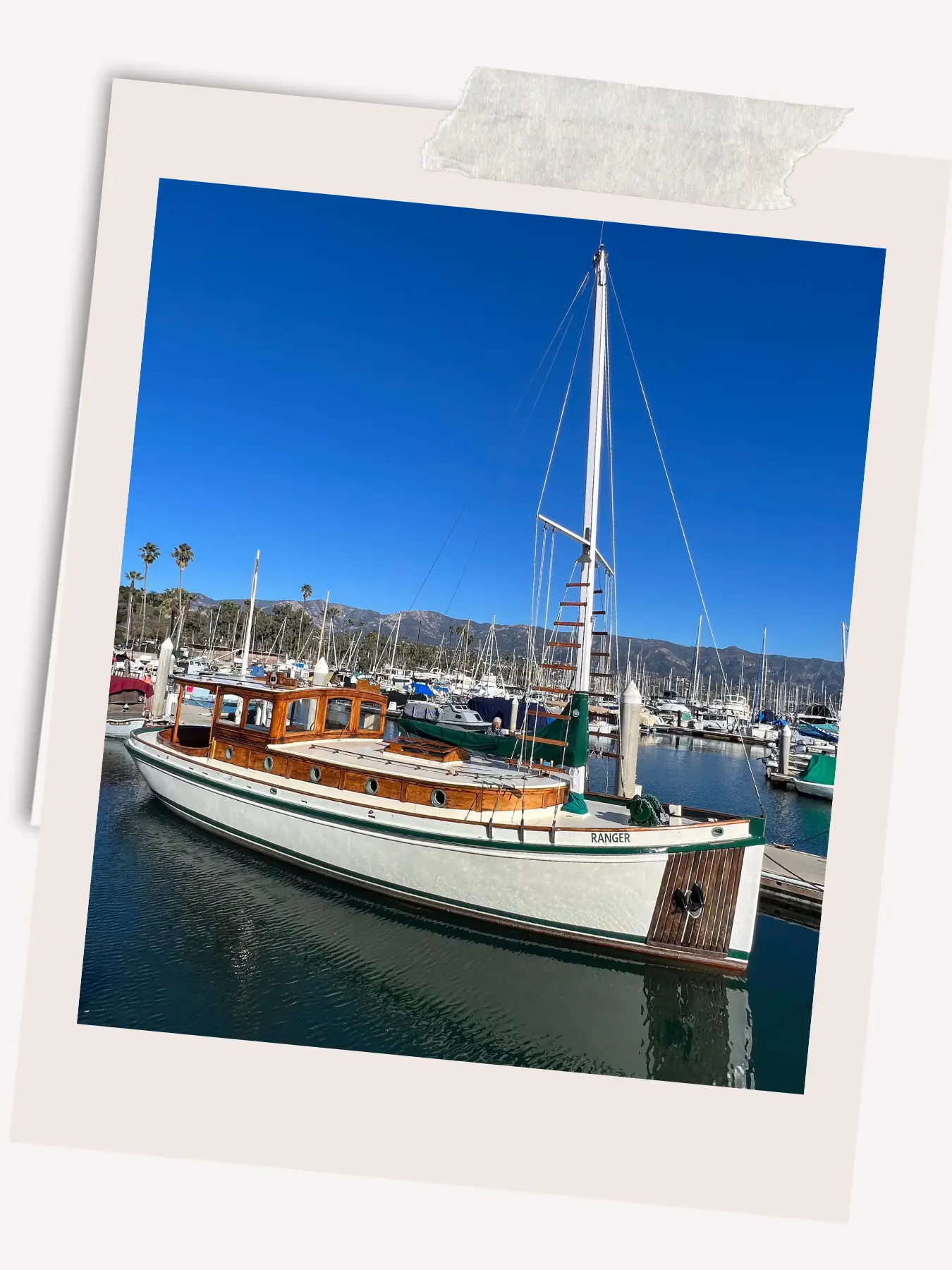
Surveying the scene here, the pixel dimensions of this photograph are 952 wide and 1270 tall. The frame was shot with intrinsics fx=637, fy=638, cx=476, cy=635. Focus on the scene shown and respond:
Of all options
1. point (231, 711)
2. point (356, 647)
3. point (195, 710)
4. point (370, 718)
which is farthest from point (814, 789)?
point (356, 647)

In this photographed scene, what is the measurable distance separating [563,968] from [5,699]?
6.28 m

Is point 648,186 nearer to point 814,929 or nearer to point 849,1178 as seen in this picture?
point 849,1178

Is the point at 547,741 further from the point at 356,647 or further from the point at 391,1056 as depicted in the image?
the point at 356,647

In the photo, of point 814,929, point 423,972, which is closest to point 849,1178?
point 423,972

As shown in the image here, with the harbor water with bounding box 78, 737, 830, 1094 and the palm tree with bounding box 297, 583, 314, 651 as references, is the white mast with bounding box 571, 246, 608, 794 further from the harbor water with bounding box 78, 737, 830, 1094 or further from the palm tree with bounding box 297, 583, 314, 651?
the palm tree with bounding box 297, 583, 314, 651

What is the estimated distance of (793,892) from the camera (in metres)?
10.5

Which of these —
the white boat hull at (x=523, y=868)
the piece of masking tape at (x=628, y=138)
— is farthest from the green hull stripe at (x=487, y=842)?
the piece of masking tape at (x=628, y=138)

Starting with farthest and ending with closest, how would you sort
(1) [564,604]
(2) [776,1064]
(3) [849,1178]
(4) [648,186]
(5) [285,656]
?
(5) [285,656] → (1) [564,604] → (2) [776,1064] → (4) [648,186] → (3) [849,1178]

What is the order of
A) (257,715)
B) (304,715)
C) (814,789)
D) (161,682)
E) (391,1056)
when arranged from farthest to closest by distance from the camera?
(814,789)
(161,682)
(257,715)
(304,715)
(391,1056)

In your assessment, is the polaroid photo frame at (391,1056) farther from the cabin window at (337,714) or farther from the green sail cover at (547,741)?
the cabin window at (337,714)

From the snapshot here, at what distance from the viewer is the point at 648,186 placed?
375 centimetres

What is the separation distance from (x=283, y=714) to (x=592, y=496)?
592cm

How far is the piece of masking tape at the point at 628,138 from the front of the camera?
3572 mm

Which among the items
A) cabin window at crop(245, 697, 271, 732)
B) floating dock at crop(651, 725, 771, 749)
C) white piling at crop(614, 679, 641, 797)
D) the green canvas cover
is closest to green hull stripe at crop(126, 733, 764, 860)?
cabin window at crop(245, 697, 271, 732)
